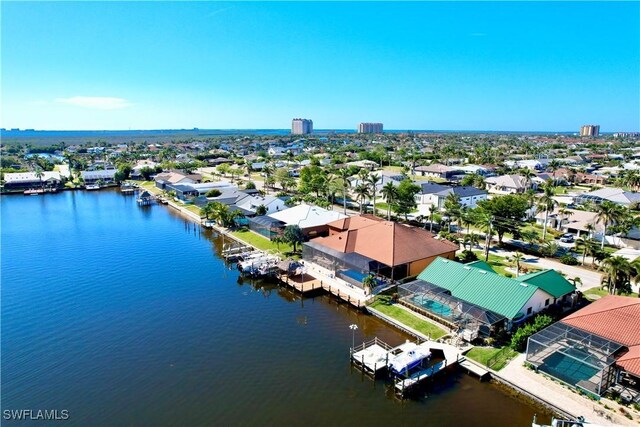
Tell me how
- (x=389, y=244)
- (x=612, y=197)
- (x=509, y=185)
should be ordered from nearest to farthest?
(x=389, y=244) → (x=612, y=197) → (x=509, y=185)

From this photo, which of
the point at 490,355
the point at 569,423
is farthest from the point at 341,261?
the point at 569,423

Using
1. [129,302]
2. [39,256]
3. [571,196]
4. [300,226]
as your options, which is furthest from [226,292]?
[571,196]

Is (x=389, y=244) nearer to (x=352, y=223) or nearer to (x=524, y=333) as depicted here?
(x=352, y=223)

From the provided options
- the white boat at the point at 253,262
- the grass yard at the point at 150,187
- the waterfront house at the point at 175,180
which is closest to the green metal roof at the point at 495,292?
the white boat at the point at 253,262

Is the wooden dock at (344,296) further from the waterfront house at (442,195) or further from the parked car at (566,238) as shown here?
the waterfront house at (442,195)

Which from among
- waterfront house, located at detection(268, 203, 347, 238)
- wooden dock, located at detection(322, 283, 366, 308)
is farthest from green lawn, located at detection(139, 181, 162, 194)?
wooden dock, located at detection(322, 283, 366, 308)

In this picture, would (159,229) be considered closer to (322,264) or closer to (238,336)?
(322,264)
